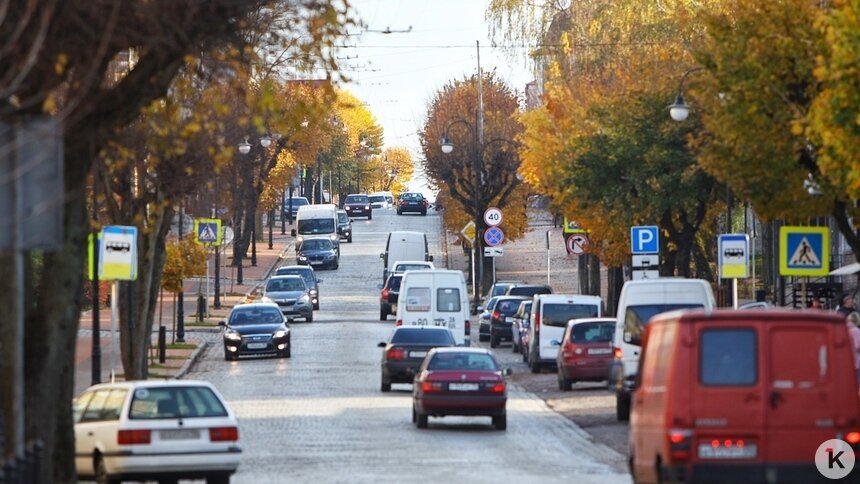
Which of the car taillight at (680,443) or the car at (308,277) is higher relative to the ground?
the car at (308,277)

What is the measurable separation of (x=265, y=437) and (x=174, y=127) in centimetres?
1066

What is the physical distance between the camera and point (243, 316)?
4709cm

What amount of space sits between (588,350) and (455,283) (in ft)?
28.2

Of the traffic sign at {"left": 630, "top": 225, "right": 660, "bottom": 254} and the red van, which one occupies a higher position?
the traffic sign at {"left": 630, "top": 225, "right": 660, "bottom": 254}

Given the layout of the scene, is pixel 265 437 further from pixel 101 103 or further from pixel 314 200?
pixel 314 200

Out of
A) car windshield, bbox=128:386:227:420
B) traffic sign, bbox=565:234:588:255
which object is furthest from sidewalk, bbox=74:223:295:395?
car windshield, bbox=128:386:227:420

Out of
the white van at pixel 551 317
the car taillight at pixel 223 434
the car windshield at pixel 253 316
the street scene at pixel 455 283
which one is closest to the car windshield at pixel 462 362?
the street scene at pixel 455 283

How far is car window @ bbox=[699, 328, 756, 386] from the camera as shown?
1550cm

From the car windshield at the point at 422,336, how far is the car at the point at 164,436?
16.0m

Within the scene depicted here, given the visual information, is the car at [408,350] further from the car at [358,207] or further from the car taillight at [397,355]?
the car at [358,207]

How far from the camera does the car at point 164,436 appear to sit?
65.7 feet

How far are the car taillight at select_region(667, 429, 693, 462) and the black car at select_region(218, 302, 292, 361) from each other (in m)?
31.4

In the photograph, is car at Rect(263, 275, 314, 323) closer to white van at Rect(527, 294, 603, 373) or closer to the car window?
white van at Rect(527, 294, 603, 373)

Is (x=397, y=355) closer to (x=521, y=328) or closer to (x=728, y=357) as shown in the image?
(x=521, y=328)
